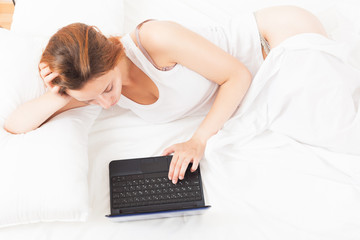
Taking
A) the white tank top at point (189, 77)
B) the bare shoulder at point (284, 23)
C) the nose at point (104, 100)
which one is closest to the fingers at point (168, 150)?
the white tank top at point (189, 77)

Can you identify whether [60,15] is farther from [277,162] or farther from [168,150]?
[277,162]

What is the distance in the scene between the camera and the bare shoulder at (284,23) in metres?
1.15

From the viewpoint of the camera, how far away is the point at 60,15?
50.3 inches

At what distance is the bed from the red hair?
0.26 metres

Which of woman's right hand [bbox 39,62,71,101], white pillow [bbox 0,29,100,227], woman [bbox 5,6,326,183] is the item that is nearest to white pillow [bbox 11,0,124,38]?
white pillow [bbox 0,29,100,227]

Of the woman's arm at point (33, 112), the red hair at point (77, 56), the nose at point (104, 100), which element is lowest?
the woman's arm at point (33, 112)

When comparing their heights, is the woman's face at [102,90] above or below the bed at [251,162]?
above

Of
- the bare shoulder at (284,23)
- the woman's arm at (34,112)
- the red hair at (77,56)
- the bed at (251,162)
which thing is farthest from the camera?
the bare shoulder at (284,23)

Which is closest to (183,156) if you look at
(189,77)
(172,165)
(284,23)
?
(172,165)

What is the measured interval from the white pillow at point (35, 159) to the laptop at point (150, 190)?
11 centimetres

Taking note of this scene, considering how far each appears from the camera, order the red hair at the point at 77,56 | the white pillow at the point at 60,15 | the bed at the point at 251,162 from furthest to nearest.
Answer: the white pillow at the point at 60,15
the bed at the point at 251,162
the red hair at the point at 77,56

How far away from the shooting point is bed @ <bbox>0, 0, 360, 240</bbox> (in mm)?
920

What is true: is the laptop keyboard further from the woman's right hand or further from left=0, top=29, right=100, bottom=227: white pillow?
the woman's right hand

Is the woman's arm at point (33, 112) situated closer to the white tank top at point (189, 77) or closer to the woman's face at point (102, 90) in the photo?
the woman's face at point (102, 90)
